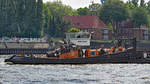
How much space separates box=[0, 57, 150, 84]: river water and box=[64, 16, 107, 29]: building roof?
9718 centimetres

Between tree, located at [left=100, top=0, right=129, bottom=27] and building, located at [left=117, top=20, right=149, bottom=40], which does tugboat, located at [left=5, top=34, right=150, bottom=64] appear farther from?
building, located at [left=117, top=20, right=149, bottom=40]

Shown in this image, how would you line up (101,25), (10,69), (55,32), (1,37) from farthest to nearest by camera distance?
1. (101,25)
2. (55,32)
3. (1,37)
4. (10,69)

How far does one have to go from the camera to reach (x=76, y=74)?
173 feet

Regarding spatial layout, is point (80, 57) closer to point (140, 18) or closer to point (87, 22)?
point (87, 22)

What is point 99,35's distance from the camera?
6506 inches

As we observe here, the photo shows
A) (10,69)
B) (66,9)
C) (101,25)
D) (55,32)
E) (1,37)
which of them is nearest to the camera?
(10,69)

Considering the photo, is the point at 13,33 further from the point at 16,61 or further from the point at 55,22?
the point at 16,61

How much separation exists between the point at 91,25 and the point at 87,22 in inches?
66.3

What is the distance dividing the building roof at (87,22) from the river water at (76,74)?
97.2 meters

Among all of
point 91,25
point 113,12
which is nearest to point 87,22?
point 91,25

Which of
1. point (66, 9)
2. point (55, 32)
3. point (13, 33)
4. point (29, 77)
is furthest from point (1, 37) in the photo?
point (29, 77)

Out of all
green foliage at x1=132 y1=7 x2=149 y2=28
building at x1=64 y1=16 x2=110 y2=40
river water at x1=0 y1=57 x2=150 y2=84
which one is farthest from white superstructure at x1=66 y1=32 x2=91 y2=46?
green foliage at x1=132 y1=7 x2=149 y2=28

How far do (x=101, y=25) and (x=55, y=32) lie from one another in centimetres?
2163

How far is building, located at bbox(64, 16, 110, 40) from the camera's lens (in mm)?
160625
